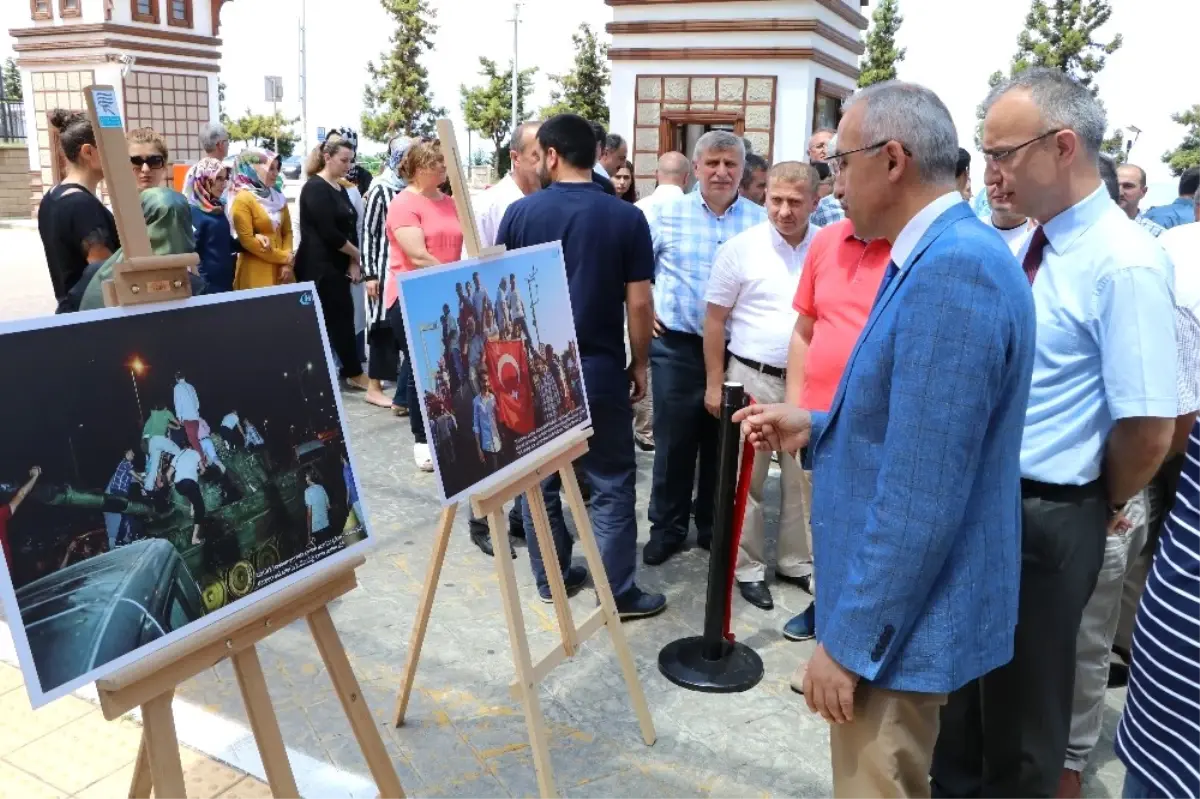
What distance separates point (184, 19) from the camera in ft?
79.6

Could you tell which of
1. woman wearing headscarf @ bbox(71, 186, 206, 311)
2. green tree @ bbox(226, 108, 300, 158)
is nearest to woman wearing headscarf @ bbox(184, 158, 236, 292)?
woman wearing headscarf @ bbox(71, 186, 206, 311)

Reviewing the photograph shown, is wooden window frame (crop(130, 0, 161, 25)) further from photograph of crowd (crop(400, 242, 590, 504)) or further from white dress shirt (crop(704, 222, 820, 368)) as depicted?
photograph of crowd (crop(400, 242, 590, 504))

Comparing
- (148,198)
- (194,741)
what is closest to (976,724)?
(194,741)

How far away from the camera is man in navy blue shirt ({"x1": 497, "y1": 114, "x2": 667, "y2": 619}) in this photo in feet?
11.9

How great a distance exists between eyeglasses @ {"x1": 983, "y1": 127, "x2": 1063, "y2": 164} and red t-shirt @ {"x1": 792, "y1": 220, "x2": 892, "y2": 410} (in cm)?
81

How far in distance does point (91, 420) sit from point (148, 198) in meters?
3.17

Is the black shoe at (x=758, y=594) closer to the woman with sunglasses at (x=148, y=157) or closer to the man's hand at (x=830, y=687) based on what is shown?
the man's hand at (x=830, y=687)

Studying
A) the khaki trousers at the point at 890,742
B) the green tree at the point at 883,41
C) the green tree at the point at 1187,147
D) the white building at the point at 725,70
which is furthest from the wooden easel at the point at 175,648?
the green tree at the point at 883,41

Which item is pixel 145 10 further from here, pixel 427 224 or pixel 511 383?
pixel 511 383

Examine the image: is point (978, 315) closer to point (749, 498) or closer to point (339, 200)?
point (749, 498)

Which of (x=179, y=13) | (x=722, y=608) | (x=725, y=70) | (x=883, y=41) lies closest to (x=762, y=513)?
(x=722, y=608)

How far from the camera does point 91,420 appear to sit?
66.9 inches

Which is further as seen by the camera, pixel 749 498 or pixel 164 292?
pixel 749 498

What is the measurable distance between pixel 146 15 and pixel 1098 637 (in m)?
26.7
